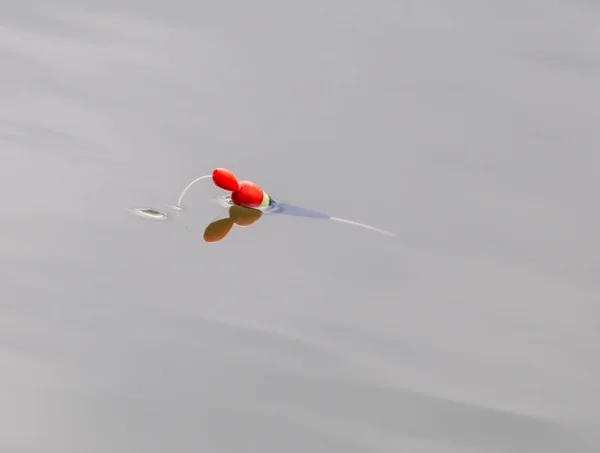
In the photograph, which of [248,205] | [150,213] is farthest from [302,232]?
[150,213]

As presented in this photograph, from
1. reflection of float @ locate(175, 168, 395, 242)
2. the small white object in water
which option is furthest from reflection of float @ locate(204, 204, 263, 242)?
the small white object in water

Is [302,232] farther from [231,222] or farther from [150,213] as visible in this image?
[150,213]

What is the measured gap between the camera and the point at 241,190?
2654mm

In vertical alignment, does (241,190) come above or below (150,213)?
above

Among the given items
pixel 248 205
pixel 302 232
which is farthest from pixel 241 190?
pixel 302 232

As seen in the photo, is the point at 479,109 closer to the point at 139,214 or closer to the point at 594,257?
the point at 594,257

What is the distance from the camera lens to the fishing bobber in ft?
8.68

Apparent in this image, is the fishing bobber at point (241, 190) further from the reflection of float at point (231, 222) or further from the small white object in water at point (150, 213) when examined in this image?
the small white object in water at point (150, 213)

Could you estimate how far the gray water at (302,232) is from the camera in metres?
2.00

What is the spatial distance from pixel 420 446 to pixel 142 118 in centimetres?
150

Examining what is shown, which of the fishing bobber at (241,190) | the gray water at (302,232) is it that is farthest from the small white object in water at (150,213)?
the fishing bobber at (241,190)

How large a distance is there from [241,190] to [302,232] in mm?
209

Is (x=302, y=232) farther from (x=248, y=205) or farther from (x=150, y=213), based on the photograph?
(x=150, y=213)

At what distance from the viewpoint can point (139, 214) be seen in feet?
8.41
